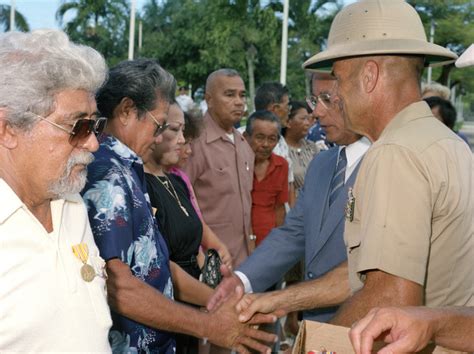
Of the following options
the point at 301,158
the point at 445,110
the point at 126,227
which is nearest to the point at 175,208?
the point at 126,227

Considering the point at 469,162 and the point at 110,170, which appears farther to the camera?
the point at 110,170

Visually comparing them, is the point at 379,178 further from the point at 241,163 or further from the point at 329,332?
the point at 241,163

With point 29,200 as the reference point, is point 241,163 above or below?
below

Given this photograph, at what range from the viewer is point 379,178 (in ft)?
7.52

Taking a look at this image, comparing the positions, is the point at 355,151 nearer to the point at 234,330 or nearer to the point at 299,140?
the point at 234,330

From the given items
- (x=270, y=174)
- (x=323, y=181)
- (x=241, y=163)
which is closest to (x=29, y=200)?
(x=323, y=181)

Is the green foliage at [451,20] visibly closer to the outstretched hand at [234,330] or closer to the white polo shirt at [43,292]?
the outstretched hand at [234,330]

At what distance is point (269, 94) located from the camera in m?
8.25

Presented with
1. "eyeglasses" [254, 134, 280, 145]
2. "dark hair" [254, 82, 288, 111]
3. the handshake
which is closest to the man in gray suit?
the handshake

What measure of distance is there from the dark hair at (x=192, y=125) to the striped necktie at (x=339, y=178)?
2.10 m

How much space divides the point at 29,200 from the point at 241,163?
3971 mm

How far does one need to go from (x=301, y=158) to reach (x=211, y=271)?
3806 mm

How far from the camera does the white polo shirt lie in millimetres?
2102

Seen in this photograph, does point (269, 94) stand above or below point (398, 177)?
below
